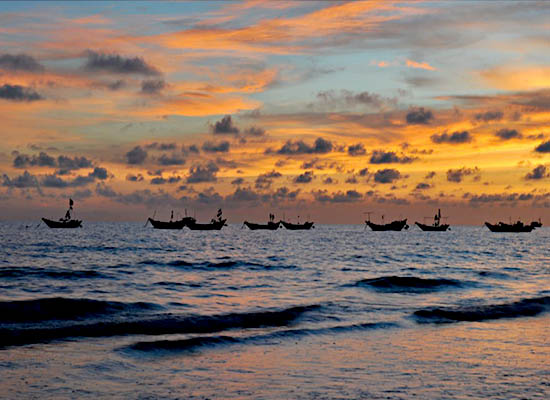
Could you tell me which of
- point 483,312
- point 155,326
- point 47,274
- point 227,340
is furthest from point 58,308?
point 483,312

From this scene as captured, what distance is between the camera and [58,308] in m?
27.9

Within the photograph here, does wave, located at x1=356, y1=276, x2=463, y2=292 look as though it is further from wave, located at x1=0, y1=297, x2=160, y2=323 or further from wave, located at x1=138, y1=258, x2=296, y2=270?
wave, located at x1=0, y1=297, x2=160, y2=323

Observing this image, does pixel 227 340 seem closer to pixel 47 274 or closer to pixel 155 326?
pixel 155 326

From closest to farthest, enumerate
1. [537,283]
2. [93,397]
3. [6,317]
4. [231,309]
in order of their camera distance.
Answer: [93,397]
[6,317]
[231,309]
[537,283]

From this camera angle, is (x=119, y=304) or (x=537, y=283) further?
(x=537, y=283)

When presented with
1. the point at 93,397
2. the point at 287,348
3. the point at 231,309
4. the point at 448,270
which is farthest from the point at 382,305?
the point at 448,270

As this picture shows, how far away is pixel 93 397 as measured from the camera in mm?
13117

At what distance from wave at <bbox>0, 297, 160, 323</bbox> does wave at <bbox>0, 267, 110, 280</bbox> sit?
13676 millimetres

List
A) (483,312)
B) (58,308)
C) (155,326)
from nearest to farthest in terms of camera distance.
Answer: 1. (155,326)
2. (58,308)
3. (483,312)

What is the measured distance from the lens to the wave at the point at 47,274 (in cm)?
4322

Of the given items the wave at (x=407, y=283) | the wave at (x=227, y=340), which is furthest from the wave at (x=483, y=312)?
the wave at (x=407, y=283)

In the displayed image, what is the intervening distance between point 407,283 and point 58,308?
24553 mm

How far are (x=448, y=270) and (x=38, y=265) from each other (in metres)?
37.6

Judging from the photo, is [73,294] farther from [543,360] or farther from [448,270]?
[448,270]
